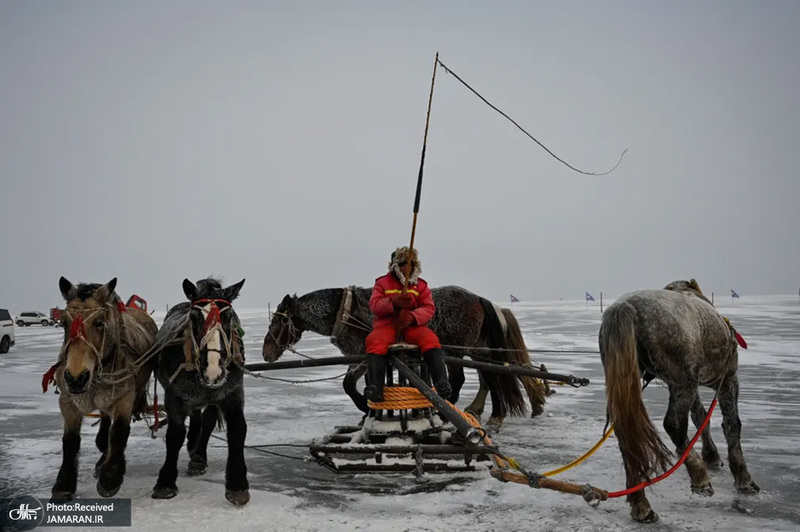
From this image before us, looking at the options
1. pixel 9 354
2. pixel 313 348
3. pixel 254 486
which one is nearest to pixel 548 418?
pixel 254 486

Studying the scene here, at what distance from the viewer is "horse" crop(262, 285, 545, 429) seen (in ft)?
24.1

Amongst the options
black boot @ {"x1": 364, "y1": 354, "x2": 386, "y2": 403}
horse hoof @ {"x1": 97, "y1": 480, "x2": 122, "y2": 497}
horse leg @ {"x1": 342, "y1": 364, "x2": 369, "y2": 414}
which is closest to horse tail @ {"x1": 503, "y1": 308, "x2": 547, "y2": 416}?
horse leg @ {"x1": 342, "y1": 364, "x2": 369, "y2": 414}

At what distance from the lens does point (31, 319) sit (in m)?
43.6

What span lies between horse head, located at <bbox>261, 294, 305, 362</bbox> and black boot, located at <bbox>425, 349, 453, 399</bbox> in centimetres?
278

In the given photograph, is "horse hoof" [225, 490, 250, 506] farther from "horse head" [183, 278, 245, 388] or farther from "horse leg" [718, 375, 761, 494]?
"horse leg" [718, 375, 761, 494]

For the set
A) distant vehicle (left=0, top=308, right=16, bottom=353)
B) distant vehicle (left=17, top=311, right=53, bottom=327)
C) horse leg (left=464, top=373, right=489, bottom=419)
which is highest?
horse leg (left=464, top=373, right=489, bottom=419)

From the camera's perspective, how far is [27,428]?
7.55 m

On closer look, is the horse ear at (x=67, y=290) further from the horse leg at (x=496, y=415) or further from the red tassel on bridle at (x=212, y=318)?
the horse leg at (x=496, y=415)

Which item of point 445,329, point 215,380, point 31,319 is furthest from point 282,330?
point 31,319

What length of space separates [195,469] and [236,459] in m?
1.13

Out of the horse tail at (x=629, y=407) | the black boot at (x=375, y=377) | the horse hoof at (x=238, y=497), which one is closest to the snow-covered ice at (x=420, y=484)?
the horse hoof at (x=238, y=497)

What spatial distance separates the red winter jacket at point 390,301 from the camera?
545 centimetres

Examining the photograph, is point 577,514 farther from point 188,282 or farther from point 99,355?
point 99,355

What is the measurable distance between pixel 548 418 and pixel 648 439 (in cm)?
408
